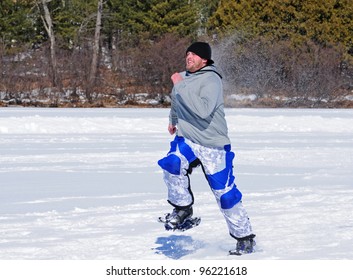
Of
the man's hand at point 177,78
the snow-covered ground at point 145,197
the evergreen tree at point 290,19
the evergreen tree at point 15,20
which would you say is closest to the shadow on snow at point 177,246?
the snow-covered ground at point 145,197

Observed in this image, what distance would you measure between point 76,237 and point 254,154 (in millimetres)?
7235

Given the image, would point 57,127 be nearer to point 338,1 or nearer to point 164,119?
point 164,119

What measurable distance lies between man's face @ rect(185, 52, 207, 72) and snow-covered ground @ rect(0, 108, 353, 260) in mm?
1532

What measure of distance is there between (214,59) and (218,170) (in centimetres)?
3217

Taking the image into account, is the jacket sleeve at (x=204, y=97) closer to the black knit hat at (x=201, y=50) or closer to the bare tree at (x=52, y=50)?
the black knit hat at (x=201, y=50)

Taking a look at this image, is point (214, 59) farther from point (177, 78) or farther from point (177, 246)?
point (177, 78)

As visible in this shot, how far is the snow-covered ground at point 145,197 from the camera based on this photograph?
7.05 m

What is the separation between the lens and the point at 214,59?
38.5 meters

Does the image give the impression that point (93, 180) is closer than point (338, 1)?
Yes

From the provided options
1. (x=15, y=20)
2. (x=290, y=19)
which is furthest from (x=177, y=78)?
(x=15, y=20)

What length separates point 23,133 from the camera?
1806cm

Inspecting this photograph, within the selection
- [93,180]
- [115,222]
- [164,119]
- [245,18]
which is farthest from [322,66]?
[115,222]

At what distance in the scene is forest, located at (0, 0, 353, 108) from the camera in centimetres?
3372

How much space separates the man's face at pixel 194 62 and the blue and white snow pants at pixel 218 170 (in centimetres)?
60
